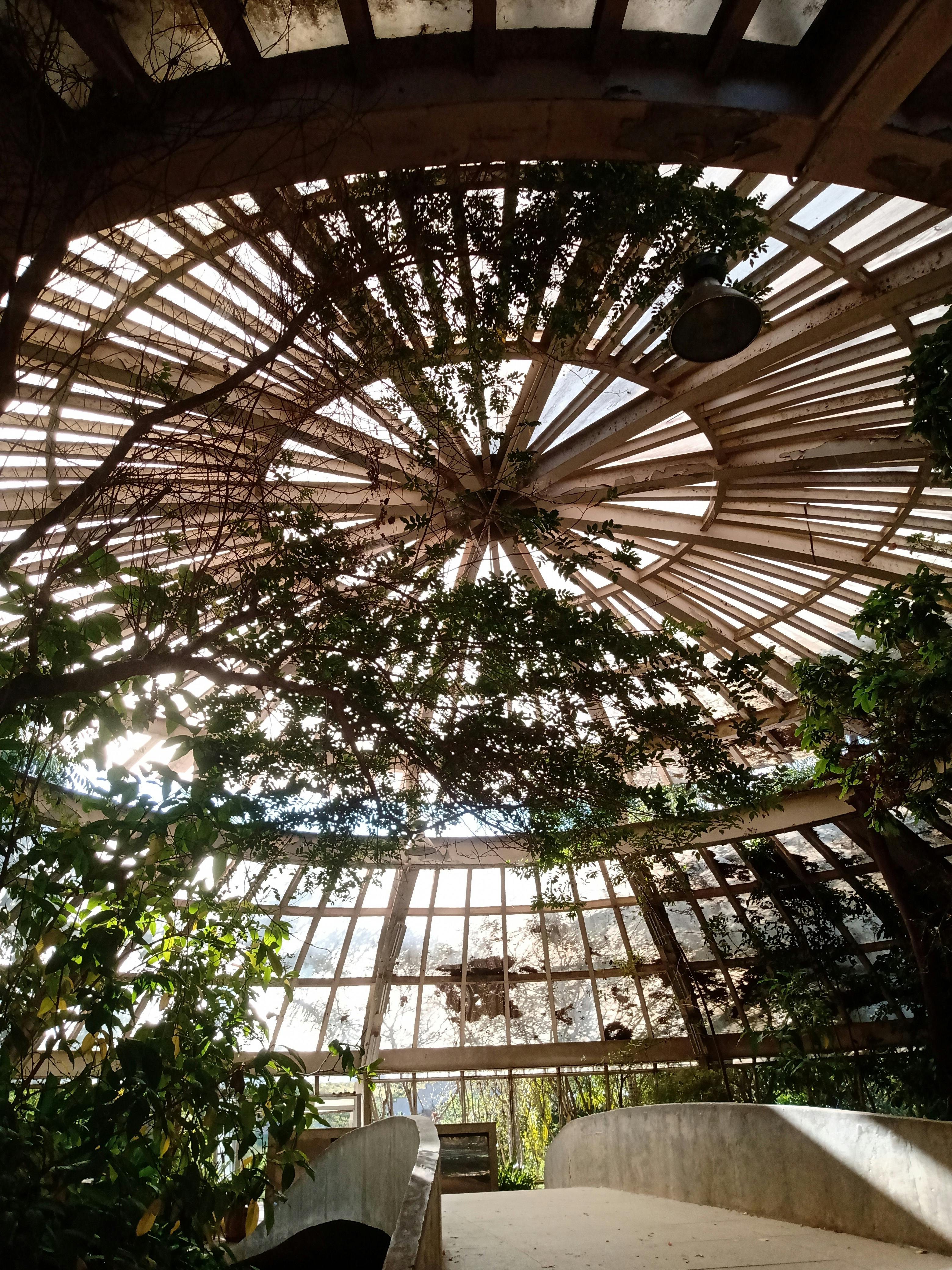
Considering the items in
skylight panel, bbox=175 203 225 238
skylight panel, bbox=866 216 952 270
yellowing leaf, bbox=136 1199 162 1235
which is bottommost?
yellowing leaf, bbox=136 1199 162 1235

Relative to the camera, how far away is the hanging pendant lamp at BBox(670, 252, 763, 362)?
18.0 feet

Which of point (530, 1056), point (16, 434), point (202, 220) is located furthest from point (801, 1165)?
point (530, 1056)

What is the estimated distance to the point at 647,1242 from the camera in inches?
280

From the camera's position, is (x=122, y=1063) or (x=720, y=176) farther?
(x=720, y=176)

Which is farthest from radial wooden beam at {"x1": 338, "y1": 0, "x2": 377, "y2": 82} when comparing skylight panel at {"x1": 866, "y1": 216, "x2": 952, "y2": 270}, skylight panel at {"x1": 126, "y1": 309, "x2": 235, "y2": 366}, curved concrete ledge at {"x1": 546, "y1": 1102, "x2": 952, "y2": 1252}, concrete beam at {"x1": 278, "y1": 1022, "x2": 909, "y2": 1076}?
concrete beam at {"x1": 278, "y1": 1022, "x2": 909, "y2": 1076}

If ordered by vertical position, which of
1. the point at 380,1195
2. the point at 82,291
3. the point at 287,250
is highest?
the point at 287,250

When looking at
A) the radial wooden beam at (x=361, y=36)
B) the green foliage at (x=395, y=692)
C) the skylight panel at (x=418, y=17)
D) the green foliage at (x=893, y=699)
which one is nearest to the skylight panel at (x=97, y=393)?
the green foliage at (x=395, y=692)

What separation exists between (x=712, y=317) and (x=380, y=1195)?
10419 mm

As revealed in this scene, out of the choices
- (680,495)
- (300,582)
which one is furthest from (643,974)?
(300,582)

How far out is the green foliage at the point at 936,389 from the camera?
561 cm

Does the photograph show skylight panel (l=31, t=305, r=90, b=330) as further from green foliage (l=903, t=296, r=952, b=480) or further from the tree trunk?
the tree trunk

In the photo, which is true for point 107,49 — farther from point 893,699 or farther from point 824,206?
point 893,699

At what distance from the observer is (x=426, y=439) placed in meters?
7.18

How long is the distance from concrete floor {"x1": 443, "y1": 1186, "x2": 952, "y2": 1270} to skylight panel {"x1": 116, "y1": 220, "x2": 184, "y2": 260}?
8.02m
